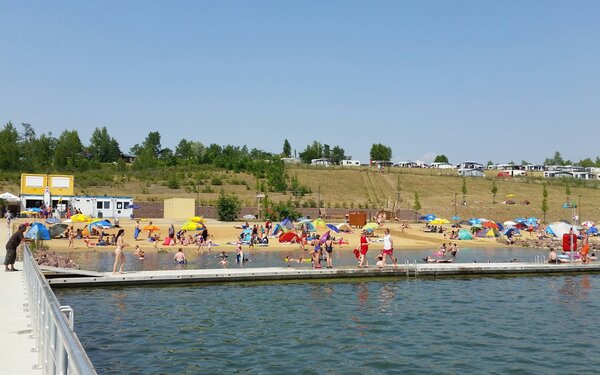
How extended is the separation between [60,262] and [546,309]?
74.3 ft

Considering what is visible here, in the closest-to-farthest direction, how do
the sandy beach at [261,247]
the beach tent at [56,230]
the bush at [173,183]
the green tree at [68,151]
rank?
1. the sandy beach at [261,247]
2. the beach tent at [56,230]
3. the bush at [173,183]
4. the green tree at [68,151]

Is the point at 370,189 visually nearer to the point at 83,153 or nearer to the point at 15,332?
the point at 83,153

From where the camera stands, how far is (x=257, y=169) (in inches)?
3979

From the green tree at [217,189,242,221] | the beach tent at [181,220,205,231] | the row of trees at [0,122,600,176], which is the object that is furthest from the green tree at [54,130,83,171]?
the beach tent at [181,220,205,231]

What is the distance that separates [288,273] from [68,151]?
95684 millimetres

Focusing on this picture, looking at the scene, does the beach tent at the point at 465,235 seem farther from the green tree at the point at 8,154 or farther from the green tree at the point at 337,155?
the green tree at the point at 337,155

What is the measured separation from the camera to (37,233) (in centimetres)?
3709

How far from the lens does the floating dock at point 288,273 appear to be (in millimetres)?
22641

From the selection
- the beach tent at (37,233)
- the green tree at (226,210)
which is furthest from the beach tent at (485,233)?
the beach tent at (37,233)

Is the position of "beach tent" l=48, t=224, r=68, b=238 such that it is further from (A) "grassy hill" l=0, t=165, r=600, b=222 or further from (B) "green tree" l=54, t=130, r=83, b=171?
(B) "green tree" l=54, t=130, r=83, b=171

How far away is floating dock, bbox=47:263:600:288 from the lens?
22641 millimetres

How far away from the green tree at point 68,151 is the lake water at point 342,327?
269 ft

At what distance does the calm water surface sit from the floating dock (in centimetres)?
49

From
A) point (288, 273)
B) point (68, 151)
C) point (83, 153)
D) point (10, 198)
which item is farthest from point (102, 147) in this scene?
point (288, 273)
